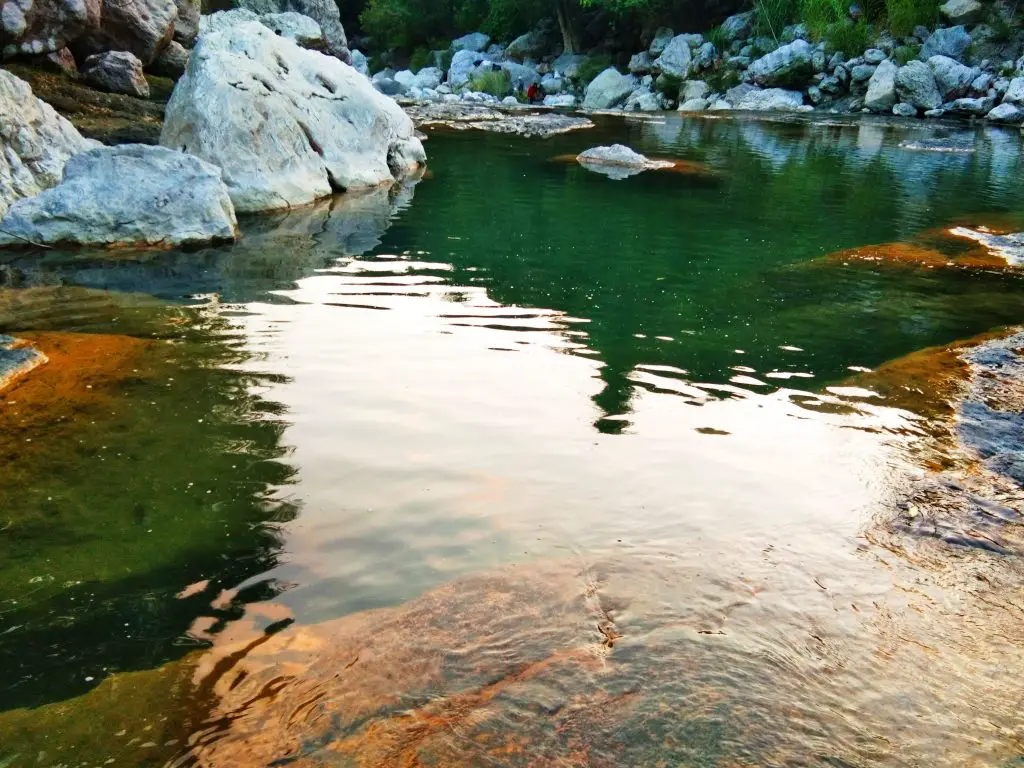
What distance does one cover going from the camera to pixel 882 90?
96.0 ft

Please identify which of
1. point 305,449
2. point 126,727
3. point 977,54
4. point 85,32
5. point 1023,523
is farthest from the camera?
point 977,54

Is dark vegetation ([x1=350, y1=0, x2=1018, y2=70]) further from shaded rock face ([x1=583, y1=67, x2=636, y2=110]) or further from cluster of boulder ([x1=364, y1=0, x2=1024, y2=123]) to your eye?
shaded rock face ([x1=583, y1=67, x2=636, y2=110])

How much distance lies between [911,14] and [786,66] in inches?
195

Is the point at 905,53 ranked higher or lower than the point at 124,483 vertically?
higher

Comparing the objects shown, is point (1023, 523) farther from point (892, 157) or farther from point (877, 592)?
point (892, 157)

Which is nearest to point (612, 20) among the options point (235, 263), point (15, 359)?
point (235, 263)

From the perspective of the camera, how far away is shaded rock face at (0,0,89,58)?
1186cm

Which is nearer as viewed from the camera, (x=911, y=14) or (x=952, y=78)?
(x=952, y=78)

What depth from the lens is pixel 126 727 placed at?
2.38 metres

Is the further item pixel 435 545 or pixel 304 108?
pixel 304 108

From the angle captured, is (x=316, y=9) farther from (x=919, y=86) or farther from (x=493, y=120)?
(x=919, y=86)

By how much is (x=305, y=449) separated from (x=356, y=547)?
3.31 feet

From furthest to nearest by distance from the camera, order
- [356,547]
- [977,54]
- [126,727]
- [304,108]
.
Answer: [977,54]
[304,108]
[356,547]
[126,727]

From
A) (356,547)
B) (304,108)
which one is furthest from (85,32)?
(356,547)
